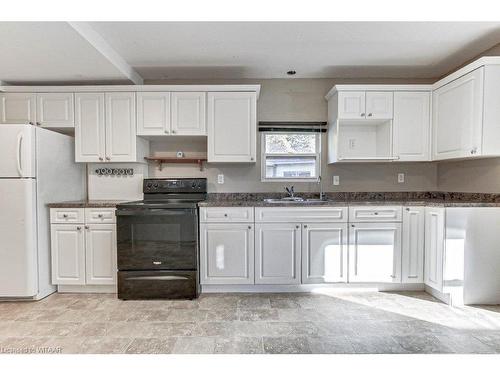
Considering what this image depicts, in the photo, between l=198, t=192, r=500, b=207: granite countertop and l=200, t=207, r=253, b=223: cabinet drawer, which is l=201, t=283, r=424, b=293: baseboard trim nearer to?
l=200, t=207, r=253, b=223: cabinet drawer

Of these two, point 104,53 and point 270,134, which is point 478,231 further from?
point 104,53

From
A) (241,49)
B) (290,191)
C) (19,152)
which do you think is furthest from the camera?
(290,191)

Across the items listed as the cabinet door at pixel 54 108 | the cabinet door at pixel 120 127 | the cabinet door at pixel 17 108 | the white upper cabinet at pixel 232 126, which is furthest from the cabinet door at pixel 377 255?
the cabinet door at pixel 17 108

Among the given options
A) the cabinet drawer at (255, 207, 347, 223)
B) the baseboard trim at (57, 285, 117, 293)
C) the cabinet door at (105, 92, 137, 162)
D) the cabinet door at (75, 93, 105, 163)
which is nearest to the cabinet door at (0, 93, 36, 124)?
the cabinet door at (75, 93, 105, 163)

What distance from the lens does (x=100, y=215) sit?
2.66m

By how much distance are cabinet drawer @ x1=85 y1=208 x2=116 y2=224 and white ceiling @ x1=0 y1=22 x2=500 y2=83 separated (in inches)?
54.6

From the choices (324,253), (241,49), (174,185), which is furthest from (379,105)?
(174,185)

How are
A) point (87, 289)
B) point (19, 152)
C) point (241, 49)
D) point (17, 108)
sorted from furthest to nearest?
1. point (17, 108)
2. point (87, 289)
3. point (241, 49)
4. point (19, 152)

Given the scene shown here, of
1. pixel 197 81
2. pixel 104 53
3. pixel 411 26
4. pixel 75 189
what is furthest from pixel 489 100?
pixel 75 189

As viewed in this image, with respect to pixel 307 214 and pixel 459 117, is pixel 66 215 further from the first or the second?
pixel 459 117

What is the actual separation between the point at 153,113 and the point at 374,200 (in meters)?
2.54

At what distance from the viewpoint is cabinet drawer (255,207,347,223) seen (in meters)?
2.65

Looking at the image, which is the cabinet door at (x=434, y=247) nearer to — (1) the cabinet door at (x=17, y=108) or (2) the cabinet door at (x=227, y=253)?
(2) the cabinet door at (x=227, y=253)

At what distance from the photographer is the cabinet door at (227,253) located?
2652mm
